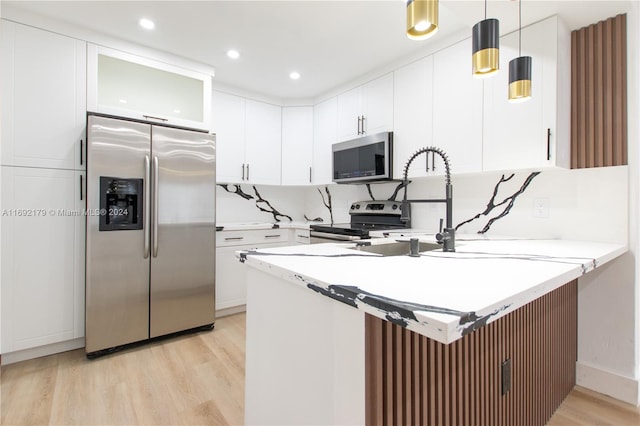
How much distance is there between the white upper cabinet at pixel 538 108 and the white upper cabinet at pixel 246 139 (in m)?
2.36

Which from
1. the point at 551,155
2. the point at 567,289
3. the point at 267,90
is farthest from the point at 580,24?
the point at 267,90

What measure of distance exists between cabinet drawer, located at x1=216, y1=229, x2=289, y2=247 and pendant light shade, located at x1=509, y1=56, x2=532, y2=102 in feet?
8.20

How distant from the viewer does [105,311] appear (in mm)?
2264

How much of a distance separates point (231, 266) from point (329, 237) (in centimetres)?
104

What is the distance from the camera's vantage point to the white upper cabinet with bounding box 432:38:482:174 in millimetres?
2199

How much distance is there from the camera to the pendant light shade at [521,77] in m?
1.42

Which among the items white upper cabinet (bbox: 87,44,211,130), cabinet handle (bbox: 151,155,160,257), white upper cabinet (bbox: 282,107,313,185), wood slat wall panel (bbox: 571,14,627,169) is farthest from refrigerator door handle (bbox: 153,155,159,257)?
wood slat wall panel (bbox: 571,14,627,169)

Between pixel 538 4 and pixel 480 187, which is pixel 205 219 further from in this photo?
pixel 538 4

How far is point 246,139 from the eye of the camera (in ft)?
11.5

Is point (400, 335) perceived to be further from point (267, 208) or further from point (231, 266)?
point (267, 208)

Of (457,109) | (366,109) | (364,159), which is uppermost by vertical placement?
(366,109)

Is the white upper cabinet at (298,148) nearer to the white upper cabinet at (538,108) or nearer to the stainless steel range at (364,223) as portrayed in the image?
the stainless steel range at (364,223)

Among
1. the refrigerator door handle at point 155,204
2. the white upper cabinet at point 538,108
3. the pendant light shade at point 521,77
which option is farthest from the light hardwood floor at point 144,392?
the pendant light shade at point 521,77

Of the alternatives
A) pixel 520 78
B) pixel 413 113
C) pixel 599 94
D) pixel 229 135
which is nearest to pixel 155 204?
pixel 229 135
